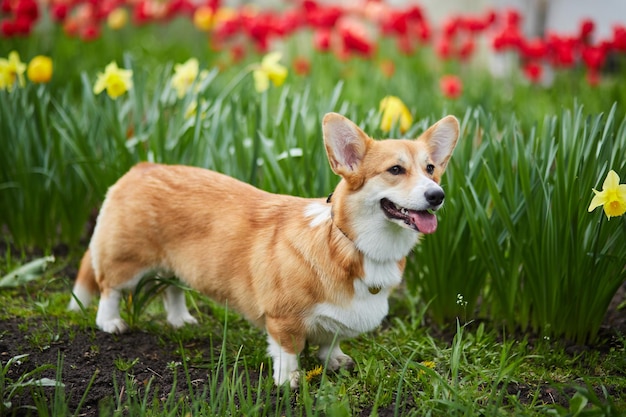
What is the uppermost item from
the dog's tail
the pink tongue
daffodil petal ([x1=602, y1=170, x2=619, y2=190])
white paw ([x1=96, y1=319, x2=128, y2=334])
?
daffodil petal ([x1=602, y1=170, x2=619, y2=190])

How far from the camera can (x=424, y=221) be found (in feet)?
8.57

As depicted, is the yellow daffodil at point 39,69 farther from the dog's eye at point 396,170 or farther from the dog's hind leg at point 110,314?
the dog's eye at point 396,170

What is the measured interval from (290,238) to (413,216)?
0.55m

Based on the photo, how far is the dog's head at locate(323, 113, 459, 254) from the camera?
263cm

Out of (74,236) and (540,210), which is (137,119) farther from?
(540,210)

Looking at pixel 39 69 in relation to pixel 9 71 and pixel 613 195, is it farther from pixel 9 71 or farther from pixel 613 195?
pixel 613 195

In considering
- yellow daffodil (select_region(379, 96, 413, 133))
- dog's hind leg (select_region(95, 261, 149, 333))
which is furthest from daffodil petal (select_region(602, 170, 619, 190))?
dog's hind leg (select_region(95, 261, 149, 333))

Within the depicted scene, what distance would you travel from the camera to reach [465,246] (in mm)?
3457

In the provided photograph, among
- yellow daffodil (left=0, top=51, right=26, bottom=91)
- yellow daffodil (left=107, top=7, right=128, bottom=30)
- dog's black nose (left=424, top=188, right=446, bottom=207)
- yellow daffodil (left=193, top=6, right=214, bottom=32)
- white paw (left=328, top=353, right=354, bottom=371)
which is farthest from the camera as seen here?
yellow daffodil (left=107, top=7, right=128, bottom=30)

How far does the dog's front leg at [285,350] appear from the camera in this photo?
2.90 metres

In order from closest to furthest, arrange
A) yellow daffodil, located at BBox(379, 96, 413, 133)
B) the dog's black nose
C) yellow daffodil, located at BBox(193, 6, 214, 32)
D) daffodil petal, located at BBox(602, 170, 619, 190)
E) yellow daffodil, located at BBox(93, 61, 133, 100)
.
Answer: the dog's black nose < daffodil petal, located at BBox(602, 170, 619, 190) < yellow daffodil, located at BBox(93, 61, 133, 100) < yellow daffodil, located at BBox(379, 96, 413, 133) < yellow daffodil, located at BBox(193, 6, 214, 32)

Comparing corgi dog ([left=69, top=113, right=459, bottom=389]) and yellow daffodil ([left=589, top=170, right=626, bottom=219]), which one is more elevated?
yellow daffodil ([left=589, top=170, right=626, bottom=219])

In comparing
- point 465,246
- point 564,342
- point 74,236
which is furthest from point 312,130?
point 564,342

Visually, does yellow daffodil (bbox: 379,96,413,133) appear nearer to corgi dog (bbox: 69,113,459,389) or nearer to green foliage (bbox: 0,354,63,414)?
corgi dog (bbox: 69,113,459,389)
